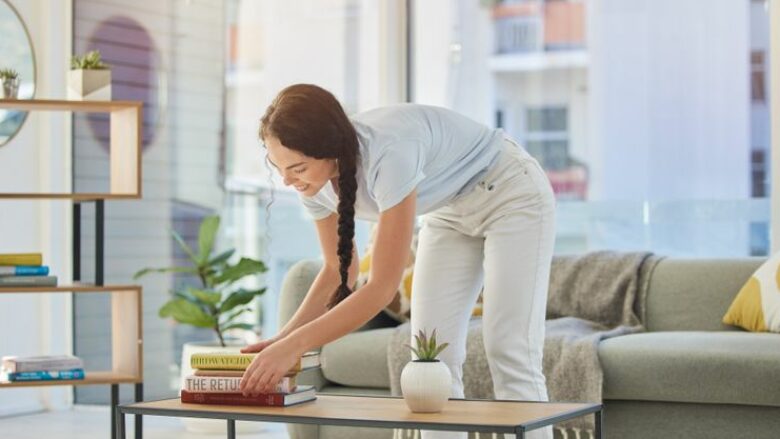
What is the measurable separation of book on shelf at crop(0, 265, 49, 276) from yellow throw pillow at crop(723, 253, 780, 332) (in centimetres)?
217

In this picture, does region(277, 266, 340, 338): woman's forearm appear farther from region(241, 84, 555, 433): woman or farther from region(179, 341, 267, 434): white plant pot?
region(179, 341, 267, 434): white plant pot

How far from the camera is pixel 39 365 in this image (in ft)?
12.8

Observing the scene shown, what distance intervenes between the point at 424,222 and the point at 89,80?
1.78 m

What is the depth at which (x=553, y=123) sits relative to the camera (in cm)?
471

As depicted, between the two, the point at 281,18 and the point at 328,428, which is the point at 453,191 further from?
the point at 281,18

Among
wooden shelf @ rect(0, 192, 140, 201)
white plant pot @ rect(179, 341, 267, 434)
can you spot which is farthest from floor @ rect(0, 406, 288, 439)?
wooden shelf @ rect(0, 192, 140, 201)

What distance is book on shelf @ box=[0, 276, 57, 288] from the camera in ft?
12.5

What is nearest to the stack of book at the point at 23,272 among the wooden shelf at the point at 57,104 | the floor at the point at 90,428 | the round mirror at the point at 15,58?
the wooden shelf at the point at 57,104

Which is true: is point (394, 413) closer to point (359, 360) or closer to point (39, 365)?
point (359, 360)

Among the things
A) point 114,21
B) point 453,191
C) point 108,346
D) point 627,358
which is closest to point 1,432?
point 108,346

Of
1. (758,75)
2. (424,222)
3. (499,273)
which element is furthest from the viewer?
(758,75)

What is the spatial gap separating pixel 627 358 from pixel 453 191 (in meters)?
1.12

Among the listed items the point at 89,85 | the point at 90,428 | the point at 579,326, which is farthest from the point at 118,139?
the point at 579,326

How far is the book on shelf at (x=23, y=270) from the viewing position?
151 inches
